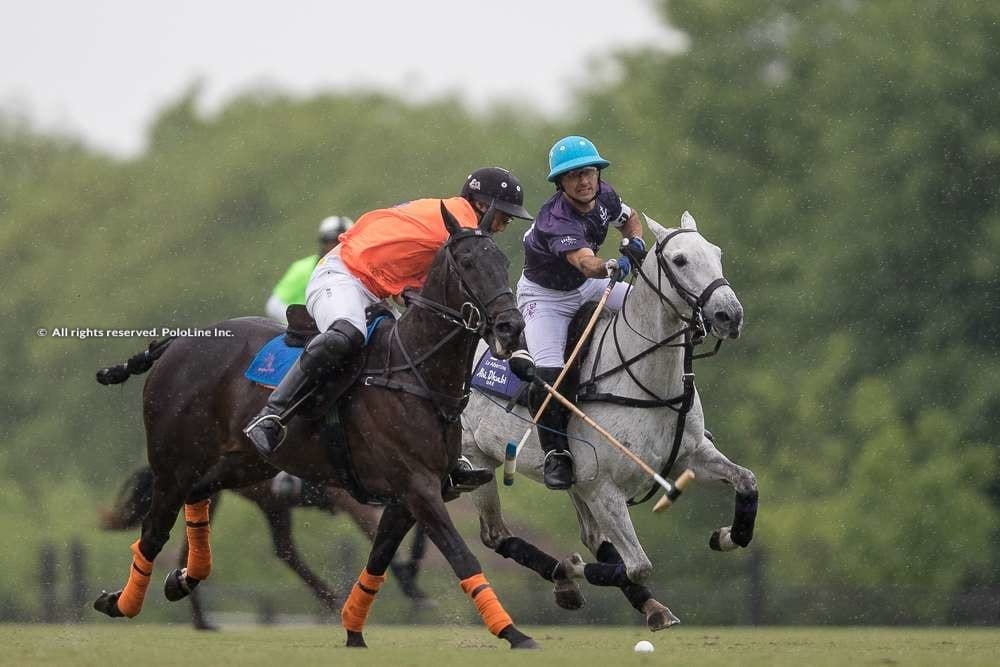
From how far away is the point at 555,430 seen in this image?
9781mm

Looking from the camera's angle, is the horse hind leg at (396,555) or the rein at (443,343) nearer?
the rein at (443,343)

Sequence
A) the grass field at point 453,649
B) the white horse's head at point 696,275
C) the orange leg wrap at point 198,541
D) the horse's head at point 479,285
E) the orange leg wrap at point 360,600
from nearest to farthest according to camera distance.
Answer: the grass field at point 453,649, the horse's head at point 479,285, the white horse's head at point 696,275, the orange leg wrap at point 360,600, the orange leg wrap at point 198,541

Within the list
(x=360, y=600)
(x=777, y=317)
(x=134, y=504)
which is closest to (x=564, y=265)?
(x=360, y=600)

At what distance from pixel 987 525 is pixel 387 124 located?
2135 cm

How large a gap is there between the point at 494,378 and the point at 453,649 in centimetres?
158

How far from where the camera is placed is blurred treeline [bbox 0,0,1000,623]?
20.0m

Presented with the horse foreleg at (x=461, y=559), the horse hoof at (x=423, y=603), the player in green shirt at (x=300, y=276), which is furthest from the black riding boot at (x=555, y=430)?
the player in green shirt at (x=300, y=276)

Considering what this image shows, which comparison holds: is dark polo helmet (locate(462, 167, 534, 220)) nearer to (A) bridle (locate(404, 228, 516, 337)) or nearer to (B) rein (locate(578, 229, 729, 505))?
(A) bridle (locate(404, 228, 516, 337))

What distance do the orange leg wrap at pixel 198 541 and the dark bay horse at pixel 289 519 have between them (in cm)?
250

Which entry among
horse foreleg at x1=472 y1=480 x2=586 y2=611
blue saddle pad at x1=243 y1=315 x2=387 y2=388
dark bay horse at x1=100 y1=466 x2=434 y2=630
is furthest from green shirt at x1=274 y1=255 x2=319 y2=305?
blue saddle pad at x1=243 y1=315 x2=387 y2=388

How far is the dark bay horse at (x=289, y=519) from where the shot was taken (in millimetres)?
13070

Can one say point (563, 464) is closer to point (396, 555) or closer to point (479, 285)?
point (479, 285)

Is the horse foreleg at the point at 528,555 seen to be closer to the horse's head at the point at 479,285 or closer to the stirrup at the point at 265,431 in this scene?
the stirrup at the point at 265,431

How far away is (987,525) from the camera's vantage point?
19.7m
